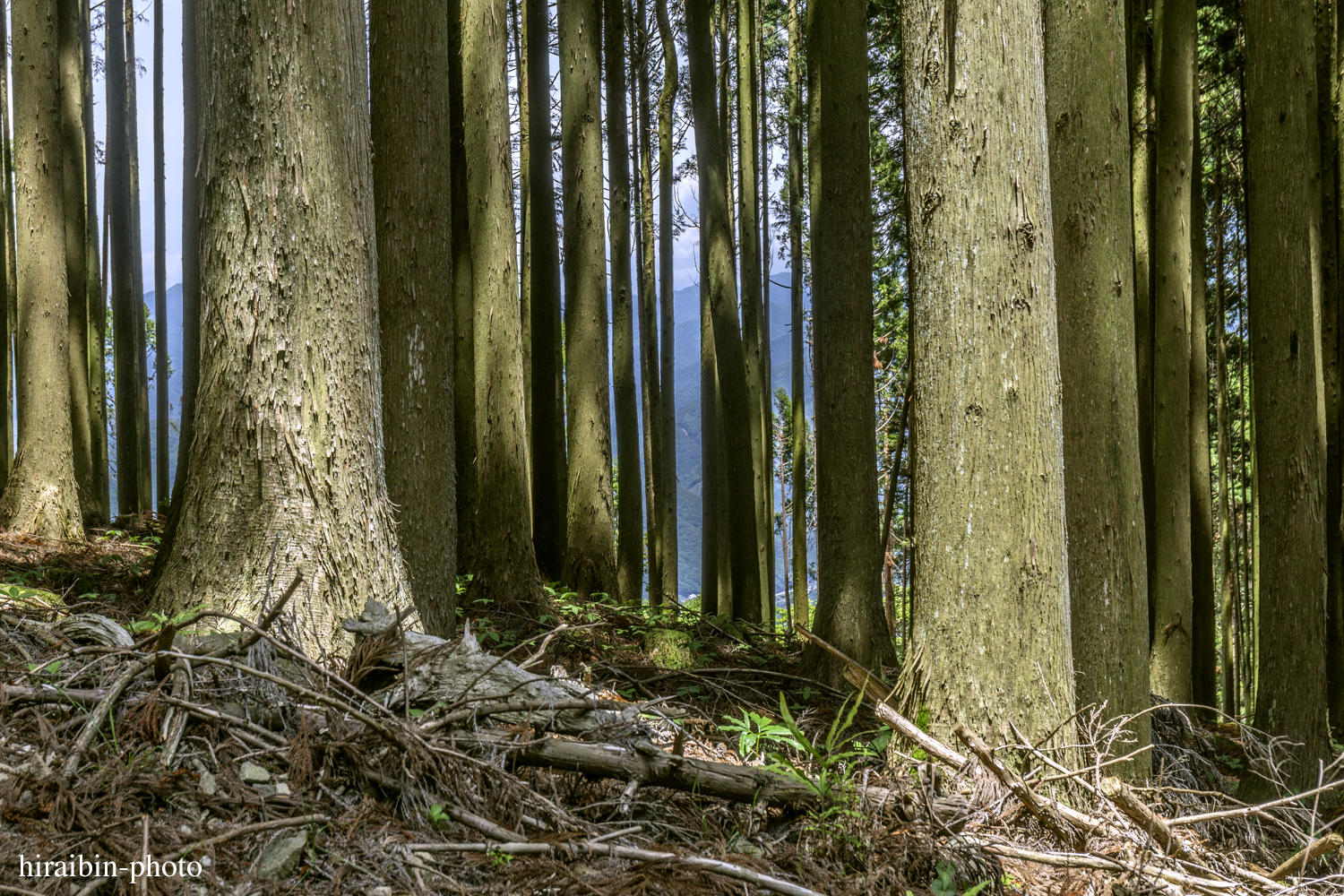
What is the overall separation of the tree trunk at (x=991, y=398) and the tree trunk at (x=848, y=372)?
2.01 m

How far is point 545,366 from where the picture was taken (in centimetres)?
747

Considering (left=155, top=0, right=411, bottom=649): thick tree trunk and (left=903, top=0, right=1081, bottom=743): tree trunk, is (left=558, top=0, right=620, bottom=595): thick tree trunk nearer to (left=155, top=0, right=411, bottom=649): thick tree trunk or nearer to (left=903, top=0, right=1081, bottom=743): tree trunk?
(left=155, top=0, right=411, bottom=649): thick tree trunk

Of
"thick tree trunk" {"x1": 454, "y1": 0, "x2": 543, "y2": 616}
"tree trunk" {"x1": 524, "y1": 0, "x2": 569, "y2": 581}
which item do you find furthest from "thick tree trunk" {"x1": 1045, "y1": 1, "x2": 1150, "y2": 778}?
"tree trunk" {"x1": 524, "y1": 0, "x2": 569, "y2": 581}

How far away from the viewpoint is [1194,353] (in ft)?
24.7

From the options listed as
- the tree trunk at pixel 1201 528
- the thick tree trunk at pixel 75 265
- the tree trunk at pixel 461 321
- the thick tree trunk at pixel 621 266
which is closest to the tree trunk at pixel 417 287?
the tree trunk at pixel 461 321

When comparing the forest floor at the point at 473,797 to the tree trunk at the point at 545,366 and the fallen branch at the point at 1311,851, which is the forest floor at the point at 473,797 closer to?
the fallen branch at the point at 1311,851

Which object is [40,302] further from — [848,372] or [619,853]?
[619,853]

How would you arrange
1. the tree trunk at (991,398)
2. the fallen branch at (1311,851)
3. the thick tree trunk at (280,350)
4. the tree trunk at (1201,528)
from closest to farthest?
the fallen branch at (1311,851) → the tree trunk at (991,398) → the thick tree trunk at (280,350) → the tree trunk at (1201,528)

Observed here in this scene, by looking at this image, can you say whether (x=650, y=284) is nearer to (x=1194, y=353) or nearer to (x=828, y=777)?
(x=1194, y=353)

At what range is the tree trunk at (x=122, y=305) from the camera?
11695mm

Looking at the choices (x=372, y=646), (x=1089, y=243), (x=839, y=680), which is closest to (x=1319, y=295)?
(x=1089, y=243)

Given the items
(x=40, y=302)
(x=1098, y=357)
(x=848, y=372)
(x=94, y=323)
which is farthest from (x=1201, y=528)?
(x=94, y=323)

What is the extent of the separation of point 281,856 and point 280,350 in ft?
6.12

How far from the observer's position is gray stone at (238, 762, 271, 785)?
75.0 inches
